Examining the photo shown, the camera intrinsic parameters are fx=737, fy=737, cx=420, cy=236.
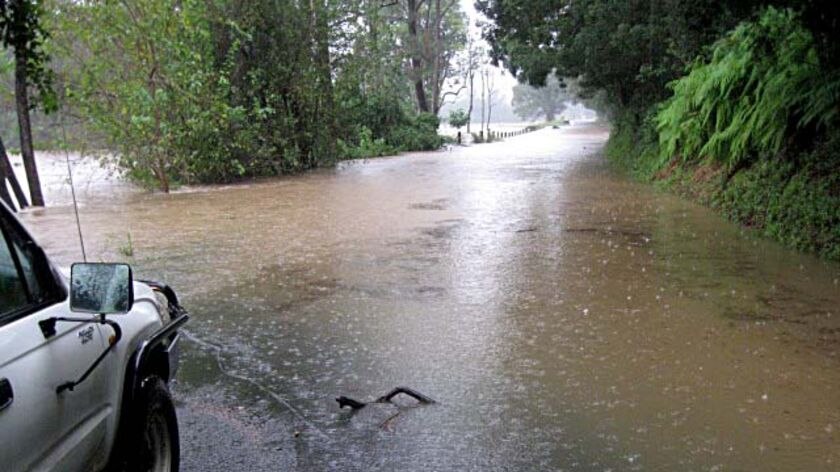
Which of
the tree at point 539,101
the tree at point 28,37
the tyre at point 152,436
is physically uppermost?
the tree at point 28,37

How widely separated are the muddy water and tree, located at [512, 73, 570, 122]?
9877 cm

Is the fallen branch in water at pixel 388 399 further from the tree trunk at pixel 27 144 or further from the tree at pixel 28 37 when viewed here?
the tree trunk at pixel 27 144

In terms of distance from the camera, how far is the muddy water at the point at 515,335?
430 cm

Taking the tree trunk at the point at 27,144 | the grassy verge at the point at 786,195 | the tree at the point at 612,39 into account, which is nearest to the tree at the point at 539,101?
the tree at the point at 612,39

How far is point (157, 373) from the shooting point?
11.4 ft

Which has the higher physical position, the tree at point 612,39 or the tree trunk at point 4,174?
the tree at point 612,39

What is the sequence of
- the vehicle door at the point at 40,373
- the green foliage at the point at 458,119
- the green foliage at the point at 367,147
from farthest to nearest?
the green foliage at the point at 458,119, the green foliage at the point at 367,147, the vehicle door at the point at 40,373

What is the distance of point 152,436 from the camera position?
10.6 ft

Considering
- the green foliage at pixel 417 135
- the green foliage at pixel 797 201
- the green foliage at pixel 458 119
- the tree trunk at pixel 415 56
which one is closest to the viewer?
the green foliage at pixel 797 201

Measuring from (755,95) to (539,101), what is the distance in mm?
106753

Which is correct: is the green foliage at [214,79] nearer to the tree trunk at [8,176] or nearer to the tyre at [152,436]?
the tree trunk at [8,176]

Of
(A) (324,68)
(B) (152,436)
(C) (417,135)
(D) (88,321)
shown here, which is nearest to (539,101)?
(C) (417,135)

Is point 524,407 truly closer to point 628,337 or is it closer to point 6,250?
point 628,337

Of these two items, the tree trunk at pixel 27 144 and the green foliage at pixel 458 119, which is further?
the green foliage at pixel 458 119
